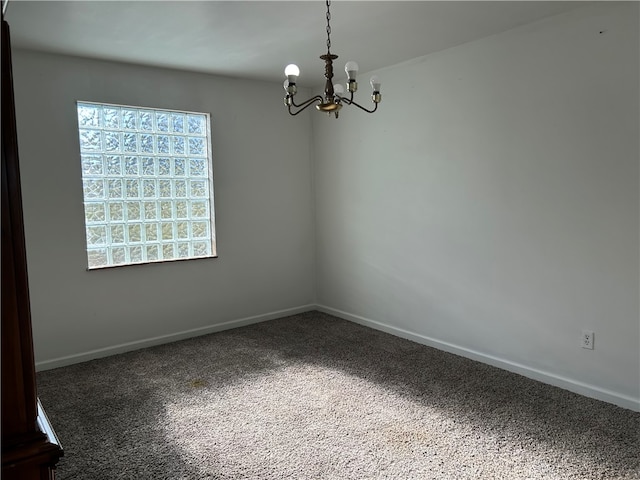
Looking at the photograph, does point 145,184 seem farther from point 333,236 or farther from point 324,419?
point 324,419

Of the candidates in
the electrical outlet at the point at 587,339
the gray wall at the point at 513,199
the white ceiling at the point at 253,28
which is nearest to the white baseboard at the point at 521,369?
the gray wall at the point at 513,199

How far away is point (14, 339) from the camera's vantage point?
83 cm

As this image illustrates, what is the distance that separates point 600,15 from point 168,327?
372 cm

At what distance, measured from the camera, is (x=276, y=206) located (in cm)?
451

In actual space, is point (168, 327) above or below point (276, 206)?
below

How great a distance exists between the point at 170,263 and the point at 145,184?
68 cm

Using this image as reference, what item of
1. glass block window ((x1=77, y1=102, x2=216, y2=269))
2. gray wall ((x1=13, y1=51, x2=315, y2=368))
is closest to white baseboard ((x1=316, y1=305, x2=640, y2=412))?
gray wall ((x1=13, y1=51, x2=315, y2=368))

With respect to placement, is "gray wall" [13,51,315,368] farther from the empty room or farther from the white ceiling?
the white ceiling

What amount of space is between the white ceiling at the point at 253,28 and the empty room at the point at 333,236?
3cm

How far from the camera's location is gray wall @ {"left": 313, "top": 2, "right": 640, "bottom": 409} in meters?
2.64

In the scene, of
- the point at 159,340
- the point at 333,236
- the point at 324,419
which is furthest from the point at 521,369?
the point at 159,340

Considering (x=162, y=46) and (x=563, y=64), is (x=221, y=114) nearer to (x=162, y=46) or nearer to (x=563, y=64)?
(x=162, y=46)

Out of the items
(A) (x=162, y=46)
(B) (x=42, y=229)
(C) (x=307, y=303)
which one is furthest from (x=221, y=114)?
(C) (x=307, y=303)

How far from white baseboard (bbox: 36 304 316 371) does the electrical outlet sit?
262cm
